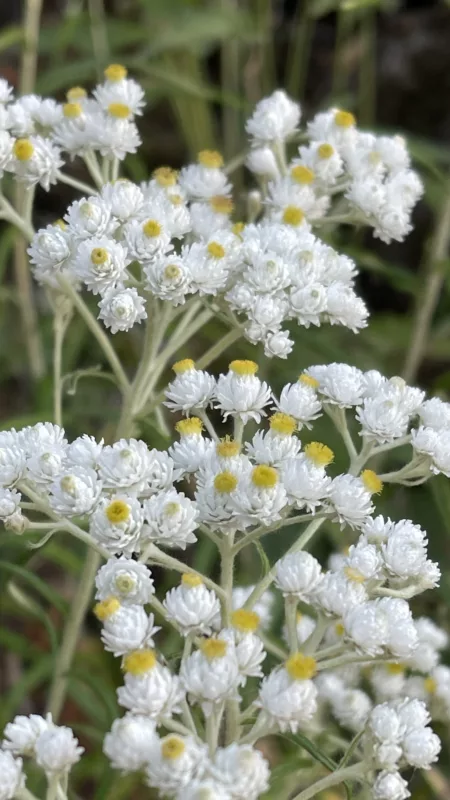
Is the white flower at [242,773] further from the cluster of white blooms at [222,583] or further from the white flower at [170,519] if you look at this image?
the white flower at [170,519]

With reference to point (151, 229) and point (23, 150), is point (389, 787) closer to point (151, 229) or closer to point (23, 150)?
point (151, 229)

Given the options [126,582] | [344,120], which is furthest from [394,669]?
[344,120]

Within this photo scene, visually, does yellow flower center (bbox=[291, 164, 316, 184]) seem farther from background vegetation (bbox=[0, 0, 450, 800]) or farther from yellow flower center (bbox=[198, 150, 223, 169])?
background vegetation (bbox=[0, 0, 450, 800])

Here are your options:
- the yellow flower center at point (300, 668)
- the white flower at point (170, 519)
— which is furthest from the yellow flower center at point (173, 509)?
the yellow flower center at point (300, 668)

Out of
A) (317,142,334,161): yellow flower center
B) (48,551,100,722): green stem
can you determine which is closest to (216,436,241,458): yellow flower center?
(48,551,100,722): green stem

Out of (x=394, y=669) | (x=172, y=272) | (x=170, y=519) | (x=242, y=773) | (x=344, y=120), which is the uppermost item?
(x=344, y=120)

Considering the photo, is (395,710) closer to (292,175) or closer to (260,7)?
(292,175)
